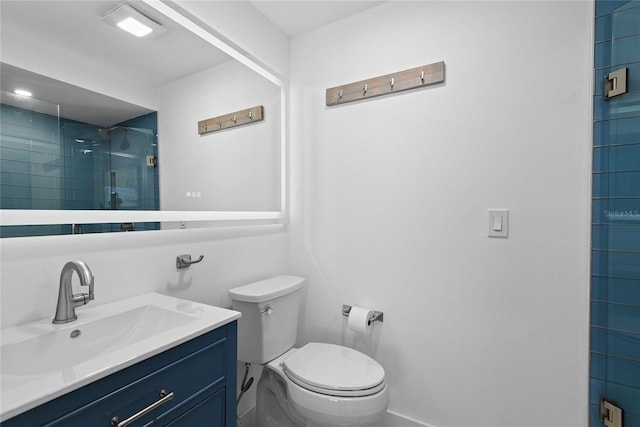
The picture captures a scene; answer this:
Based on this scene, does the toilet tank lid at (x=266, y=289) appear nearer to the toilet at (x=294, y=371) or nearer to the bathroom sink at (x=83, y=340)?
the toilet at (x=294, y=371)

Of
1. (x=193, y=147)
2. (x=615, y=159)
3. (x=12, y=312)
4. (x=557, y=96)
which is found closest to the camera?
(x=12, y=312)

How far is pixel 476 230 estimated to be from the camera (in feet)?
4.85

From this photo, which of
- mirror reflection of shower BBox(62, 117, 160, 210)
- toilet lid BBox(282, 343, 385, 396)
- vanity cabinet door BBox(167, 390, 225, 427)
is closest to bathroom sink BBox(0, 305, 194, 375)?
vanity cabinet door BBox(167, 390, 225, 427)

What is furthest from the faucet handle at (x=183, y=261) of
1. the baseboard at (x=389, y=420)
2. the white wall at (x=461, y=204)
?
the baseboard at (x=389, y=420)

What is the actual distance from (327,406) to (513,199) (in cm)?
124

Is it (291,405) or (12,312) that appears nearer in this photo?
(12,312)

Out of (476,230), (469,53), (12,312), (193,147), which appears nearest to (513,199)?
(476,230)

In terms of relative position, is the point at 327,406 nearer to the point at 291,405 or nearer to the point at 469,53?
the point at 291,405

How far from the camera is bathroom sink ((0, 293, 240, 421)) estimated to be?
2.06 ft

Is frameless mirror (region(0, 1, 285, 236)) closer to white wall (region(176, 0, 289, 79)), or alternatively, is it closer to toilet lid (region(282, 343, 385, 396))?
white wall (region(176, 0, 289, 79))

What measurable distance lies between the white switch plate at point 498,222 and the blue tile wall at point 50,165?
161cm

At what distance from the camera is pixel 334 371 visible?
141cm

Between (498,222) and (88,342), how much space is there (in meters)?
1.67

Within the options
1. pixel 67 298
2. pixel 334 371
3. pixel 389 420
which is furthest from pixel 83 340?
pixel 389 420
